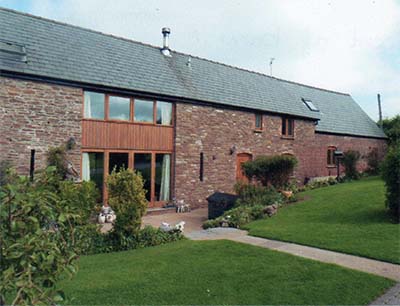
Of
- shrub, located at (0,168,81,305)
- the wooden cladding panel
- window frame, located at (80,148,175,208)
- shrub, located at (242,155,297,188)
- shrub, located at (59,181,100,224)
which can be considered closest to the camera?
shrub, located at (0,168,81,305)

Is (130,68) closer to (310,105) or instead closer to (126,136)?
(126,136)

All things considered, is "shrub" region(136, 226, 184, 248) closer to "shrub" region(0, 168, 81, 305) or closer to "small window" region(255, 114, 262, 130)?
"shrub" region(0, 168, 81, 305)

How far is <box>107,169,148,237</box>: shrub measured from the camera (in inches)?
318

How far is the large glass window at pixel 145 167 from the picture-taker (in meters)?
13.9

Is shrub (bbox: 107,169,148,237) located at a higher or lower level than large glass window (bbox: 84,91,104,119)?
lower

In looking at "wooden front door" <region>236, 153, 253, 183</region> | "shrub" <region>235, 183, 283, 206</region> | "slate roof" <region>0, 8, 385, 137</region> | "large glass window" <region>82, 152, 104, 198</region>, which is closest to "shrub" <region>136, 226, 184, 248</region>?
"shrub" <region>235, 183, 283, 206</region>

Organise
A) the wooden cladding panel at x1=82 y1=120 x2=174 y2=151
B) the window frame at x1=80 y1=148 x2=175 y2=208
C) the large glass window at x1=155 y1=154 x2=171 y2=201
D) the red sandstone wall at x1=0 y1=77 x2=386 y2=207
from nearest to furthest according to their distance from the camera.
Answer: the red sandstone wall at x1=0 y1=77 x2=386 y2=207 → the wooden cladding panel at x1=82 y1=120 x2=174 y2=151 → the window frame at x1=80 y1=148 x2=175 y2=208 → the large glass window at x1=155 y1=154 x2=171 y2=201

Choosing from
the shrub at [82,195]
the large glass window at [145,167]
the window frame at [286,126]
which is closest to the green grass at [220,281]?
the shrub at [82,195]

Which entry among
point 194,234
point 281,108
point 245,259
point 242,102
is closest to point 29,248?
point 245,259

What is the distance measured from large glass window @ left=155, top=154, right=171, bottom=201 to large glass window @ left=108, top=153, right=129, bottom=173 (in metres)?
1.49

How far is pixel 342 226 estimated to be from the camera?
8953 mm

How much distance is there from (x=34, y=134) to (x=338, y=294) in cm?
1017

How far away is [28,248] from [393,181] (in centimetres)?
931

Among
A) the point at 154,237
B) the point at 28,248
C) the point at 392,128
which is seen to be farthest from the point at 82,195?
the point at 392,128
